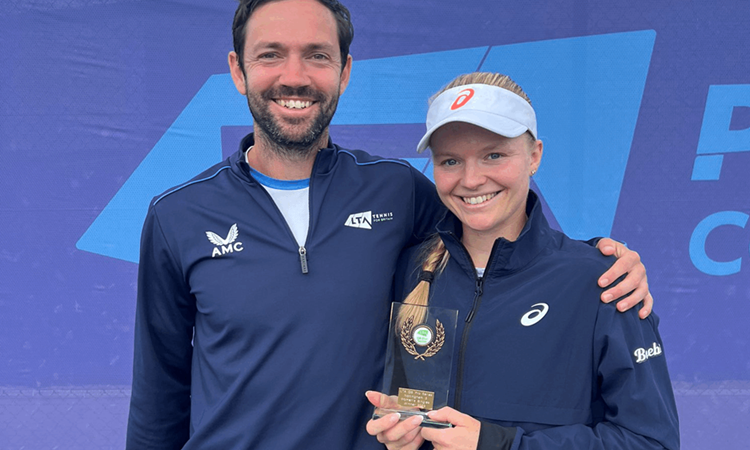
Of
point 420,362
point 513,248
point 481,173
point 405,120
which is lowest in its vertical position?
point 420,362

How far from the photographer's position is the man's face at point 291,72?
1.51 meters

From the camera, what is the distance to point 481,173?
4.20ft

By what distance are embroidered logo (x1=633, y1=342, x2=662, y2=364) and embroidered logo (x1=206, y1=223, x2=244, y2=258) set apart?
35.0 inches

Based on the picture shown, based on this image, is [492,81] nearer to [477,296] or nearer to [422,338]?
[477,296]

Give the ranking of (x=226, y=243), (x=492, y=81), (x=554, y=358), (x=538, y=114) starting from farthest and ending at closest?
(x=538, y=114) → (x=226, y=243) → (x=492, y=81) → (x=554, y=358)

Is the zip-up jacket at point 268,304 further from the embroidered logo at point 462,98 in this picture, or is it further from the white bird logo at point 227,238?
the embroidered logo at point 462,98

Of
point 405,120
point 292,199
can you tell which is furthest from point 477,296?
point 405,120

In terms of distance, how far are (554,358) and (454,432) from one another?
0.26m

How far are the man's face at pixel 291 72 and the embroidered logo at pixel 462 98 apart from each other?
0.37 m

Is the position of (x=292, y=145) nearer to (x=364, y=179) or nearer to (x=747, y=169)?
(x=364, y=179)

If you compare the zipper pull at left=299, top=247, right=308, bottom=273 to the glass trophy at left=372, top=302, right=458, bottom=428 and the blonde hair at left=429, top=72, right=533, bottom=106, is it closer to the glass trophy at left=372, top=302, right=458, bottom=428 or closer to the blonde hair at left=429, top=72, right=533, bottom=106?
the glass trophy at left=372, top=302, right=458, bottom=428

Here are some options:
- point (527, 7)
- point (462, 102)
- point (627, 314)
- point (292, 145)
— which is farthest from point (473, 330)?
point (527, 7)

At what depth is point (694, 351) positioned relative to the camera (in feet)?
10.8

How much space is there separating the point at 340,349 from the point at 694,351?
2647mm
